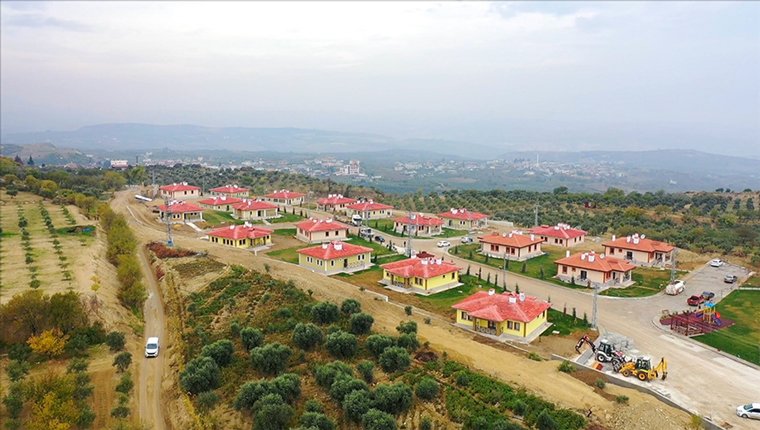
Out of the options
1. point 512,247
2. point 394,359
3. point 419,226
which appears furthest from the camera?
point 419,226

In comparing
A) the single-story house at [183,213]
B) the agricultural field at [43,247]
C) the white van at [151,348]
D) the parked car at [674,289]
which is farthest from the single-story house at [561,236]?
the agricultural field at [43,247]

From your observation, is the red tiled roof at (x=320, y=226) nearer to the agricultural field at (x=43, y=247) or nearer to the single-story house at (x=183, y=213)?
the single-story house at (x=183, y=213)

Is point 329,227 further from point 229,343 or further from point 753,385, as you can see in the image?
point 753,385

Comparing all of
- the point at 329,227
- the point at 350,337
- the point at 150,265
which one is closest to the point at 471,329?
the point at 350,337

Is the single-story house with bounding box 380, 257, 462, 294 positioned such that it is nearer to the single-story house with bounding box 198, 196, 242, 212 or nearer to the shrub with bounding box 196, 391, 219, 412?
the shrub with bounding box 196, 391, 219, 412

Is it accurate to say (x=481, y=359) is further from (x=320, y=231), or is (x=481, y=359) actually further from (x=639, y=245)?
(x=639, y=245)

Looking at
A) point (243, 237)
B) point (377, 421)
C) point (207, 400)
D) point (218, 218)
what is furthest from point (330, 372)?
point (218, 218)

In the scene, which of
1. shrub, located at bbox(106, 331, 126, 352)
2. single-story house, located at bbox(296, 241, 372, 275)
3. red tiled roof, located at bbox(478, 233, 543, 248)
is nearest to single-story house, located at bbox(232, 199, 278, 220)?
single-story house, located at bbox(296, 241, 372, 275)
